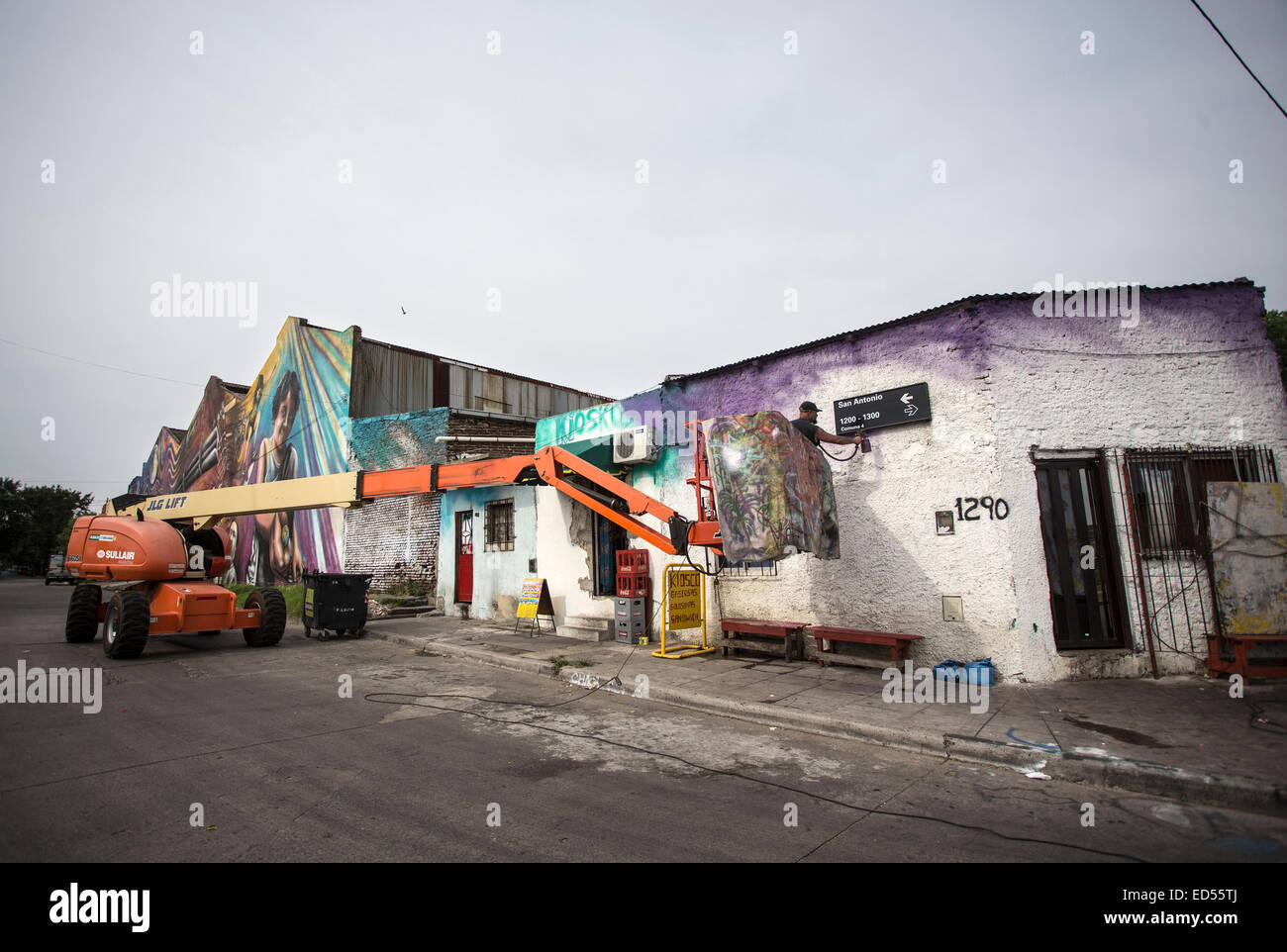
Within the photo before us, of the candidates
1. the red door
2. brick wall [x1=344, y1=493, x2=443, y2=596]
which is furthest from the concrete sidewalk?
brick wall [x1=344, y1=493, x2=443, y2=596]

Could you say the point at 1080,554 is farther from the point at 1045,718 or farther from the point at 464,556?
the point at 464,556

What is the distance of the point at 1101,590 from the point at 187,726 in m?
11.0

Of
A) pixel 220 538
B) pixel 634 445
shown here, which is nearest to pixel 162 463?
pixel 220 538

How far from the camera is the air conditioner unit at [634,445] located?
1204 centimetres

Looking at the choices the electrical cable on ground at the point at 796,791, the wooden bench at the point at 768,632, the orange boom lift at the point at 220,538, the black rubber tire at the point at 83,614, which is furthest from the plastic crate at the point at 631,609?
the black rubber tire at the point at 83,614

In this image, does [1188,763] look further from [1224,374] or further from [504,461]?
[504,461]

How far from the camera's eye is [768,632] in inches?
Result: 394

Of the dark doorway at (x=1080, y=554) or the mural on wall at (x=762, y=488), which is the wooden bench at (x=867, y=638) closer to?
the mural on wall at (x=762, y=488)

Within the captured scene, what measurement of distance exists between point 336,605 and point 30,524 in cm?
7454

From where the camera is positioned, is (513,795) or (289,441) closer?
(513,795)

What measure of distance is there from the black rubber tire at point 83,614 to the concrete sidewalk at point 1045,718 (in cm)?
890

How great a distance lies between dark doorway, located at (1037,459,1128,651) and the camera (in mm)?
8359

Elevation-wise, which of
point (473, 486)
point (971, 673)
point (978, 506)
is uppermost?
point (473, 486)

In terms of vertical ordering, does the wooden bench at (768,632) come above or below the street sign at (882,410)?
below
